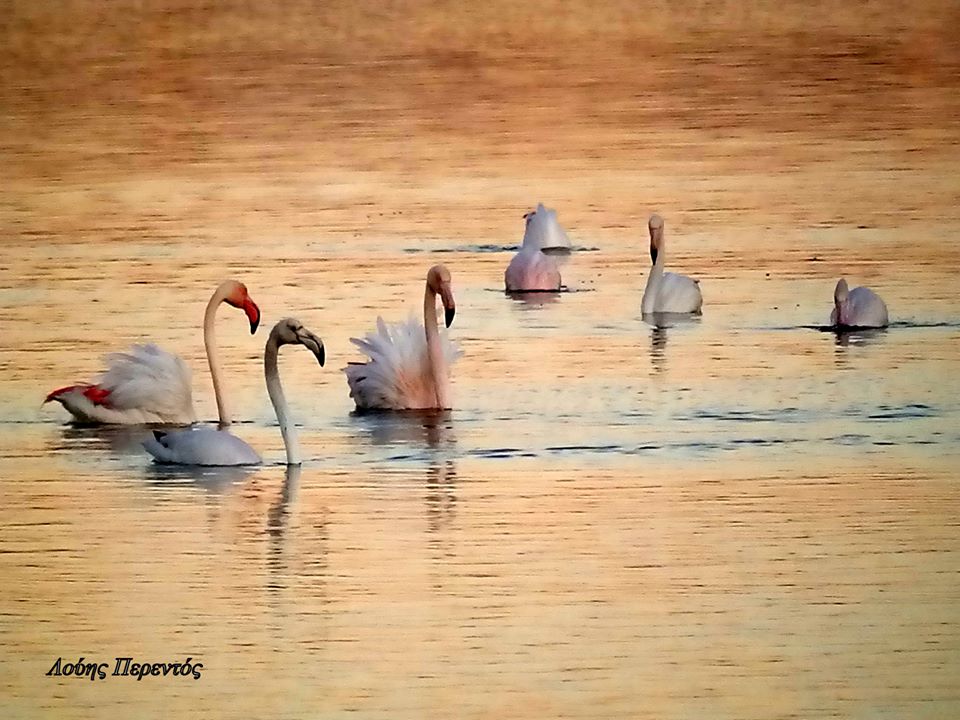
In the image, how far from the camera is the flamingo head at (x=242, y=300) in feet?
11.3

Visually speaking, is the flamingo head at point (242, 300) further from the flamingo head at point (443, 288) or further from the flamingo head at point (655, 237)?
the flamingo head at point (655, 237)

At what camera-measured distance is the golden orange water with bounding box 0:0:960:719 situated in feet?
10.5

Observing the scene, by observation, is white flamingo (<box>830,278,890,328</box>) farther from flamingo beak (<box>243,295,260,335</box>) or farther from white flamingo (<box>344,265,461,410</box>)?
flamingo beak (<box>243,295,260,335</box>)

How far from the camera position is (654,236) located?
354cm

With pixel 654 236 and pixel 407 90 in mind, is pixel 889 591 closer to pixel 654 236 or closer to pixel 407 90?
pixel 654 236

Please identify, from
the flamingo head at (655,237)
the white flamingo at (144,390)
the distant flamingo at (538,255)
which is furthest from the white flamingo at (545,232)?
the white flamingo at (144,390)

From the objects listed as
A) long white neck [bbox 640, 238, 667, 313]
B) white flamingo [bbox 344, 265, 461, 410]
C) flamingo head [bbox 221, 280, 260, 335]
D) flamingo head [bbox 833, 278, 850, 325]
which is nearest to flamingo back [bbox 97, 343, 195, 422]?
flamingo head [bbox 221, 280, 260, 335]

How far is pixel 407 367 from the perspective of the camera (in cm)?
343

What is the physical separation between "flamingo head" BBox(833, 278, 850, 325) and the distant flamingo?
0.49 meters

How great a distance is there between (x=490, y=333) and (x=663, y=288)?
31 cm

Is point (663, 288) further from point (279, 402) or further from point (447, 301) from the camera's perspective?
point (279, 402)

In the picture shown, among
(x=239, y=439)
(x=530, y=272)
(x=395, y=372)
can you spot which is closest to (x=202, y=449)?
(x=239, y=439)

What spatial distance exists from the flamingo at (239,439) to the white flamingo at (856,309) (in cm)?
91

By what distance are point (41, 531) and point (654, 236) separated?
1.18 meters
